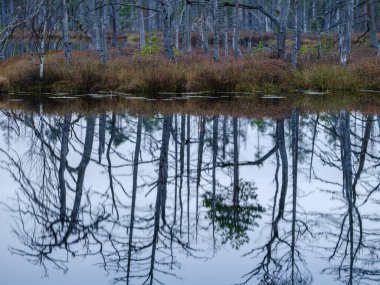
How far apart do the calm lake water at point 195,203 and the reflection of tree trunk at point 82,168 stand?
0.03 meters

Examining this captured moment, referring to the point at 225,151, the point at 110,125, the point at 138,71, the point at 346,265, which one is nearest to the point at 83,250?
the point at 346,265

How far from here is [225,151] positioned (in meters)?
9.04

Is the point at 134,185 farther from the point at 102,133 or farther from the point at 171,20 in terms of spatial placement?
the point at 171,20

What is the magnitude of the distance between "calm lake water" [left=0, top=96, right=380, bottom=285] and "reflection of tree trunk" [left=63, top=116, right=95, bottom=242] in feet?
0.08

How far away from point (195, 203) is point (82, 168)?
231 cm

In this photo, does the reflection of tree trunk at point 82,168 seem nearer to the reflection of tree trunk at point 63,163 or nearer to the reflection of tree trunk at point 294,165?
the reflection of tree trunk at point 63,163

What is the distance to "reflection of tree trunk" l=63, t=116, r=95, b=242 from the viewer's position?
16.6ft

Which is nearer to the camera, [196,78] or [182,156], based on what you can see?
[182,156]

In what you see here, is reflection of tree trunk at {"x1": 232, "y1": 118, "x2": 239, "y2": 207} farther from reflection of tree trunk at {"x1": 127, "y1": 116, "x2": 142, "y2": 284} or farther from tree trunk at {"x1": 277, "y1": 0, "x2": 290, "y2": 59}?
tree trunk at {"x1": 277, "y1": 0, "x2": 290, "y2": 59}

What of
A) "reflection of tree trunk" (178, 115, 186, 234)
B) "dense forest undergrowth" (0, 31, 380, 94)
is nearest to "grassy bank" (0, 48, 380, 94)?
"dense forest undergrowth" (0, 31, 380, 94)

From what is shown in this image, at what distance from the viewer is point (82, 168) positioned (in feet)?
24.7

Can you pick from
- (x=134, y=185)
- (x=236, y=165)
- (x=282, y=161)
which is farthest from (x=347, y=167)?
(x=134, y=185)

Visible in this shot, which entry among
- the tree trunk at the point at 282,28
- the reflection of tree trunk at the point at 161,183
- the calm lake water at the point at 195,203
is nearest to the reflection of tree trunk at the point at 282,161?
the calm lake water at the point at 195,203

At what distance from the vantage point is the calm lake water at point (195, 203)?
3.94m
